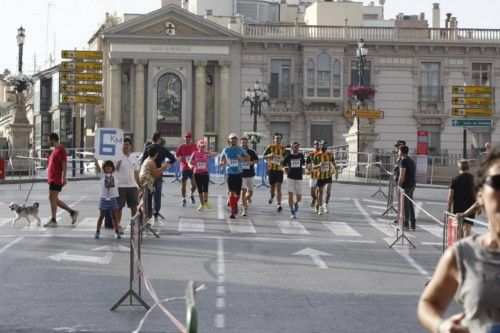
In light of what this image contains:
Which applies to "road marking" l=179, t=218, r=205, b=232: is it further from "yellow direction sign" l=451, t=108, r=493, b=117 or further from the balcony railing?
the balcony railing

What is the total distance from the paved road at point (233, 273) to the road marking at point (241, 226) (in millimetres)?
25

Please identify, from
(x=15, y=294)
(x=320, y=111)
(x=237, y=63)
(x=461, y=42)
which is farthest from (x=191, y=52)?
(x=15, y=294)

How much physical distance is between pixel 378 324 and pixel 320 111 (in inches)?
2145

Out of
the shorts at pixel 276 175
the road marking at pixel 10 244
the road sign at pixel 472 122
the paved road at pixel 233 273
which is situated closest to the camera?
the paved road at pixel 233 273

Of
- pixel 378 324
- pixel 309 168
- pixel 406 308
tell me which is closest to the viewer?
pixel 378 324

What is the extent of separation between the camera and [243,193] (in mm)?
25625

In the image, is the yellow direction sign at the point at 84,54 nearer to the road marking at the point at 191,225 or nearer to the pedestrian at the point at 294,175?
the pedestrian at the point at 294,175

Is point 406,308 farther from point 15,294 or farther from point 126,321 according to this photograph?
point 15,294

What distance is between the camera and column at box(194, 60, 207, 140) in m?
65.3

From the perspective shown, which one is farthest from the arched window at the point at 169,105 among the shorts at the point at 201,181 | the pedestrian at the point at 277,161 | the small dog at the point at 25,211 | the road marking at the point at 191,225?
the small dog at the point at 25,211

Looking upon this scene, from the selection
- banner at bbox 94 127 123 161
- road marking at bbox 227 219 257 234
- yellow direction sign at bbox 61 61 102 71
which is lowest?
road marking at bbox 227 219 257 234

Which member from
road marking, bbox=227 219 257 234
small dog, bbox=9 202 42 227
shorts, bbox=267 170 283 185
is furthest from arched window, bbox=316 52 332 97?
small dog, bbox=9 202 42 227

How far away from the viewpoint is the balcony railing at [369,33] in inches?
2603

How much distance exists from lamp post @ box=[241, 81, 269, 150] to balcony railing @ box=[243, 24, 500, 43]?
4.52 meters
